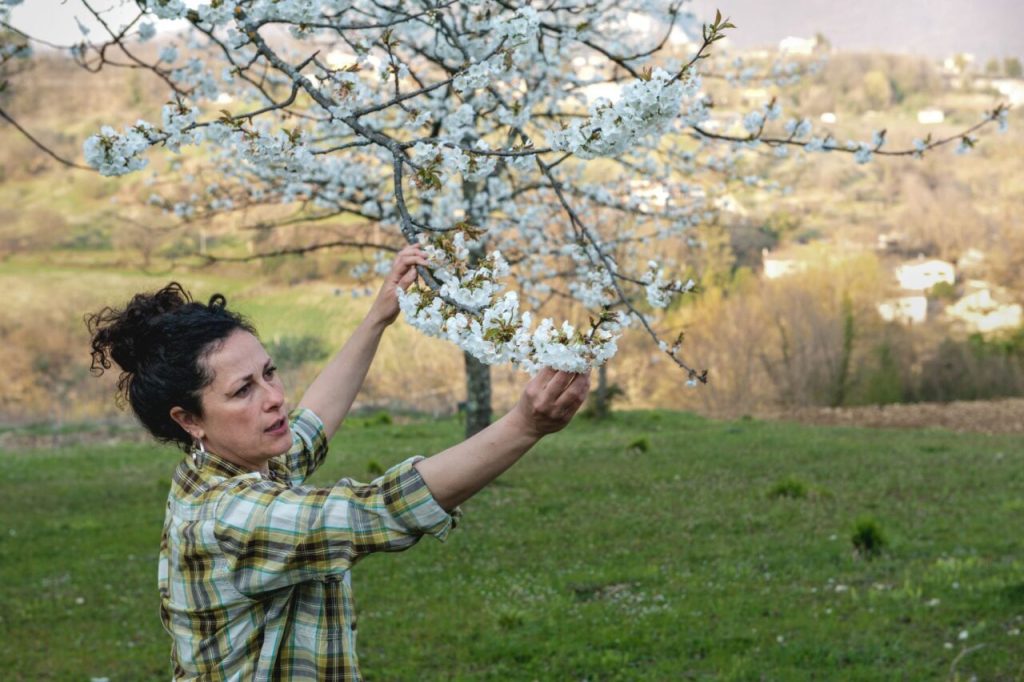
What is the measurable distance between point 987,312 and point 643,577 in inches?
992

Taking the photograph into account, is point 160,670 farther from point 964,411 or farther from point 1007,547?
point 964,411

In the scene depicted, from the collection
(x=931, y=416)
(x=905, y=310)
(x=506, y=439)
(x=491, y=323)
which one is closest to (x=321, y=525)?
(x=506, y=439)

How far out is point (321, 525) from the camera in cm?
166

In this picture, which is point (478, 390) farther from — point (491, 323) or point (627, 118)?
point (491, 323)

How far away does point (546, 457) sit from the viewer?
13000 millimetres

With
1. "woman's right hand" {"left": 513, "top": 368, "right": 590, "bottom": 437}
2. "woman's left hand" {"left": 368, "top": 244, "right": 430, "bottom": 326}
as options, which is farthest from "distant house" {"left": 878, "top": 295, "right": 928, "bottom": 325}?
"woman's right hand" {"left": 513, "top": 368, "right": 590, "bottom": 437}

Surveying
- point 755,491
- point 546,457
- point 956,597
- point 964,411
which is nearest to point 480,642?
point 956,597

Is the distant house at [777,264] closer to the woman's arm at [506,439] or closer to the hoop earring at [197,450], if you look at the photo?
the hoop earring at [197,450]

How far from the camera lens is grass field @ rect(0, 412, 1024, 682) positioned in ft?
17.1

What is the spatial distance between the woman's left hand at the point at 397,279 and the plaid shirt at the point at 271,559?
58cm

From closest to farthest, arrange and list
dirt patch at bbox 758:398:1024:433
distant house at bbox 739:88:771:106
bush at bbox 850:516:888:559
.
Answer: bush at bbox 850:516:888:559 < dirt patch at bbox 758:398:1024:433 < distant house at bbox 739:88:771:106

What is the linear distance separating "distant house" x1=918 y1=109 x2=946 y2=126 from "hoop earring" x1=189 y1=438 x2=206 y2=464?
65565 millimetres

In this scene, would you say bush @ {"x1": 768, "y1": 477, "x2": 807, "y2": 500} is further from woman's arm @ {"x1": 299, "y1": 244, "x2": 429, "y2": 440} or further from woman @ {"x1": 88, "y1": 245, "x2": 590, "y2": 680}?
woman @ {"x1": 88, "y1": 245, "x2": 590, "y2": 680}

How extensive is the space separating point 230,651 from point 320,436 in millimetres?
715
